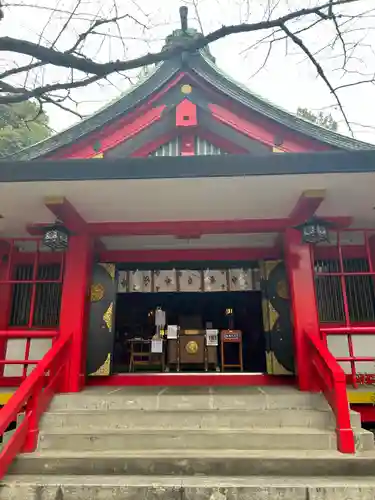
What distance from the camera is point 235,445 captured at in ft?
12.9

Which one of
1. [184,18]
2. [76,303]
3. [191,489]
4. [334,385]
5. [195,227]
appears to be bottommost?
[191,489]

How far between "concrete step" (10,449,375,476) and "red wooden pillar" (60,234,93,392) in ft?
5.40

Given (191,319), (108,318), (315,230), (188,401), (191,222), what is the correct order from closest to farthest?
1. (188,401)
2. (315,230)
3. (191,222)
4. (108,318)
5. (191,319)

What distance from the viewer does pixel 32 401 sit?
415 centimetres

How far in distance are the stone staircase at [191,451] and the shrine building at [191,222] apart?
0.74 metres

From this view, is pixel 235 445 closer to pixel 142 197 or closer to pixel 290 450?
pixel 290 450

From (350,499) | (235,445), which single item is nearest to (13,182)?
(235,445)

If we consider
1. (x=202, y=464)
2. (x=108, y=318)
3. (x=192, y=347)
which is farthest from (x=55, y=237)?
(x=192, y=347)

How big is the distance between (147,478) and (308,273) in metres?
3.44

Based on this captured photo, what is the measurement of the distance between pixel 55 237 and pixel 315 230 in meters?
3.72

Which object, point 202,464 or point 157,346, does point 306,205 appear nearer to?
point 202,464

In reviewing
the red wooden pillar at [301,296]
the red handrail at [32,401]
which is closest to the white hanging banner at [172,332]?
the red handrail at [32,401]

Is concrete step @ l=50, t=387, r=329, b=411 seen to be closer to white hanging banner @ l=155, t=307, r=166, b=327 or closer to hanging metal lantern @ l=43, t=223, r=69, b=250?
hanging metal lantern @ l=43, t=223, r=69, b=250

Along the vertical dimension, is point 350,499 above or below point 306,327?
below
